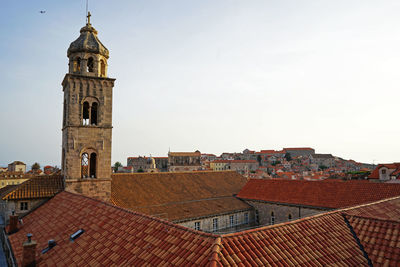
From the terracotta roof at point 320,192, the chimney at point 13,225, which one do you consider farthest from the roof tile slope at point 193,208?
the chimney at point 13,225

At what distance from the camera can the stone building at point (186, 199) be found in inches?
942

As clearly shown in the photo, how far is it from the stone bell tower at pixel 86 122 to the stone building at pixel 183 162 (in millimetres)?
113312

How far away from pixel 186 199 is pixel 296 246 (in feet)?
64.4

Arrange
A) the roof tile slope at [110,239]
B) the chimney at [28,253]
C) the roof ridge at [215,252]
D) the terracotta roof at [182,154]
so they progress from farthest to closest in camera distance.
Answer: the terracotta roof at [182,154] < the chimney at [28,253] < the roof tile slope at [110,239] < the roof ridge at [215,252]

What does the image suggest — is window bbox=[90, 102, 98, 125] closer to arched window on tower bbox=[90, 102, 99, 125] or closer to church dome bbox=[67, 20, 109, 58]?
arched window on tower bbox=[90, 102, 99, 125]

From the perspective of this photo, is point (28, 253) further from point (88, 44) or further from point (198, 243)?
point (88, 44)

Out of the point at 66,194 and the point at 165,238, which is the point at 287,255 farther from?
the point at 66,194

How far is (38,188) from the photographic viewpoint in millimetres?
18594

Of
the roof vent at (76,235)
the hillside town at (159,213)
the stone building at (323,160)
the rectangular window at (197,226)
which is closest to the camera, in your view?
the hillside town at (159,213)

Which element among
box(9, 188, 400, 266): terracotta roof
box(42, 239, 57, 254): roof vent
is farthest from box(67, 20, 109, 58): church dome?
box(42, 239, 57, 254): roof vent

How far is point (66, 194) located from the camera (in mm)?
17656

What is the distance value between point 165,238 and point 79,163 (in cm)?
1295

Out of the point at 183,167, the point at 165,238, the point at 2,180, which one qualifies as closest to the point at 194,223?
the point at 165,238

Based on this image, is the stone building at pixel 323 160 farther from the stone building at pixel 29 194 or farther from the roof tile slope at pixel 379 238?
the stone building at pixel 29 194
